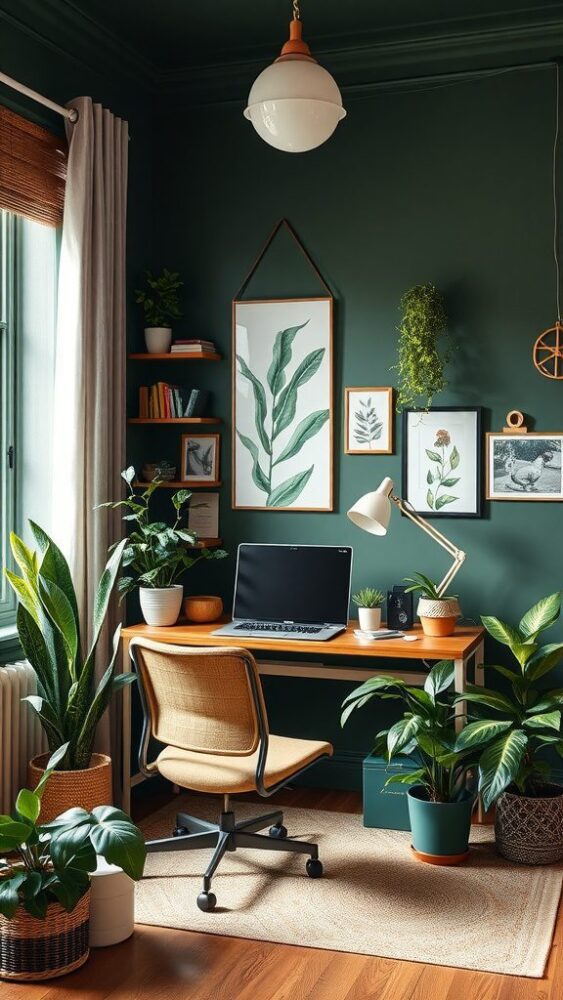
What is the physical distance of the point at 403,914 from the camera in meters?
3.05

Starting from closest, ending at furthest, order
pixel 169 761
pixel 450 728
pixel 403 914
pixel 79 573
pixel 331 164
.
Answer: pixel 403 914
pixel 169 761
pixel 450 728
pixel 79 573
pixel 331 164

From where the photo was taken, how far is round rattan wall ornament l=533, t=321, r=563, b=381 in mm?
3980

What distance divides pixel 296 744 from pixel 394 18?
8.80ft

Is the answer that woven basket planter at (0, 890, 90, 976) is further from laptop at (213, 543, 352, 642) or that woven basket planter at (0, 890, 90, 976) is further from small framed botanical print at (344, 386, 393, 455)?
small framed botanical print at (344, 386, 393, 455)

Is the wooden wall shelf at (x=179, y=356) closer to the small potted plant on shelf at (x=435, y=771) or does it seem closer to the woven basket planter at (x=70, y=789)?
the small potted plant on shelf at (x=435, y=771)

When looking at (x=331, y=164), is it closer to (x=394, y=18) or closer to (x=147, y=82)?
(x=394, y=18)

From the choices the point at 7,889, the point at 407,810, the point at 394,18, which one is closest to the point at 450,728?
the point at 407,810

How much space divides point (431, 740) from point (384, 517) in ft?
2.72

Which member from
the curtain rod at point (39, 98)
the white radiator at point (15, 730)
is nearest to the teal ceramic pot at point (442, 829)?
the white radiator at point (15, 730)

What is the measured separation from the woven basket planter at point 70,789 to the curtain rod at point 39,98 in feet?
7.22

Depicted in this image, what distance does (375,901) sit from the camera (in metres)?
3.14

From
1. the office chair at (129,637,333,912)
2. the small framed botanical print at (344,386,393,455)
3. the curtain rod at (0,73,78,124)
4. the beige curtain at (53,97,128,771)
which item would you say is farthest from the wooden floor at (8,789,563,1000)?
the curtain rod at (0,73,78,124)

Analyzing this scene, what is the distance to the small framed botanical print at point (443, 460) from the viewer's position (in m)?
4.10

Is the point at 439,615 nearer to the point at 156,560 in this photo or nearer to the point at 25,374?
the point at 156,560
